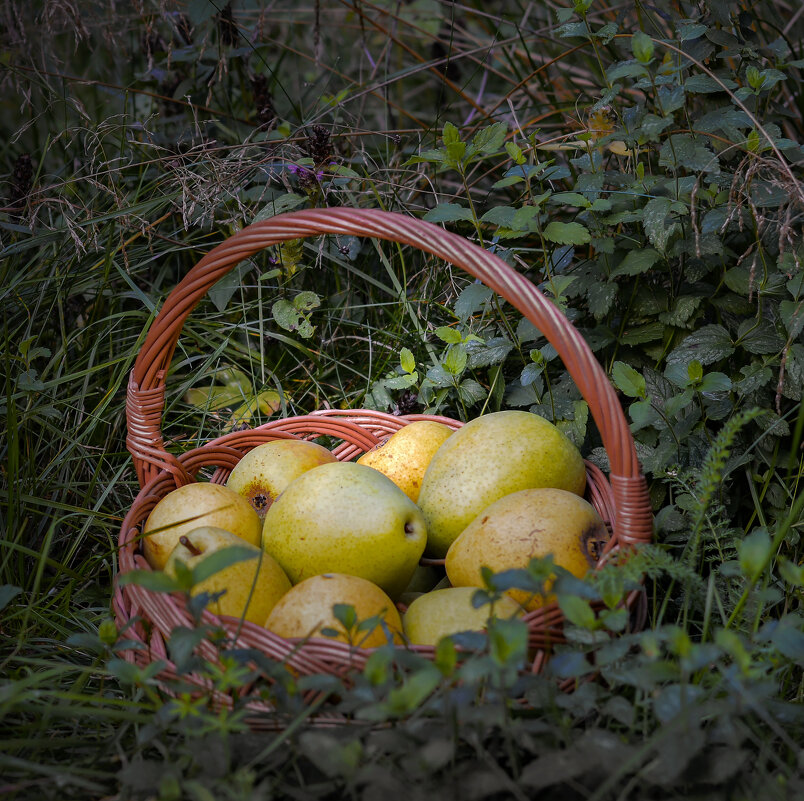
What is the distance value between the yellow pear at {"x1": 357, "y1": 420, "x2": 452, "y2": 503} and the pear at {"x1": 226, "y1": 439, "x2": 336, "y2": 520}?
153 millimetres

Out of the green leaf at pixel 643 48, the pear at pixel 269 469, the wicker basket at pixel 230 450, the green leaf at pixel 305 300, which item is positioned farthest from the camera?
the green leaf at pixel 305 300

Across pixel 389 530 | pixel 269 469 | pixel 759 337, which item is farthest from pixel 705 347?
pixel 269 469

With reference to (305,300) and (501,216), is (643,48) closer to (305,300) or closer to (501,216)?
(501,216)

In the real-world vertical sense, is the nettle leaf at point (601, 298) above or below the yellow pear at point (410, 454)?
above

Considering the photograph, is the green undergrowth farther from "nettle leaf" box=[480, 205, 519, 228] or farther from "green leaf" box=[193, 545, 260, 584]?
"green leaf" box=[193, 545, 260, 584]

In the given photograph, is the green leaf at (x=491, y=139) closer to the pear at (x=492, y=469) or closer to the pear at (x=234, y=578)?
the pear at (x=492, y=469)

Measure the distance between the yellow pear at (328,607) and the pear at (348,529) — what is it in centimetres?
13

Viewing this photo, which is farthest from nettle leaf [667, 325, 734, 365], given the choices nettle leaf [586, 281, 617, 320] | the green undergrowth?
nettle leaf [586, 281, 617, 320]

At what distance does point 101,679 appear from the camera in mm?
1550

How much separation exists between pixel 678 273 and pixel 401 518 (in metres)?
1.10

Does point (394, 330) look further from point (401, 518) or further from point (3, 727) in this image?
point (3, 727)

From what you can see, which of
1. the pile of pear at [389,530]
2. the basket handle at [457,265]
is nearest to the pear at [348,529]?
the pile of pear at [389,530]

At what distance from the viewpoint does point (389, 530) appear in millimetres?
1597

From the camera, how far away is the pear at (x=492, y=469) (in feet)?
5.79
